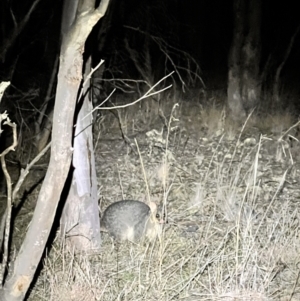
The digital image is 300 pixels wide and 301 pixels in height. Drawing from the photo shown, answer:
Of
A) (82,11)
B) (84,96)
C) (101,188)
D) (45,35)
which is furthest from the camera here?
(45,35)

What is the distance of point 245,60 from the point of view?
6434mm

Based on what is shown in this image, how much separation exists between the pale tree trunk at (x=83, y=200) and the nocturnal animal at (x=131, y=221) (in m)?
0.17

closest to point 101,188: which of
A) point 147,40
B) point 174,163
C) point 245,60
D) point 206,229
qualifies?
point 174,163

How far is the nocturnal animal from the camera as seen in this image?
153 inches

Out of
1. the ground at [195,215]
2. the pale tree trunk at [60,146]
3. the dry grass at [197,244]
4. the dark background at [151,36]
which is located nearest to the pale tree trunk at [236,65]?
the ground at [195,215]

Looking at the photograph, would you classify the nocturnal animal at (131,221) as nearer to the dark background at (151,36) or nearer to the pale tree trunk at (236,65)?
the dark background at (151,36)

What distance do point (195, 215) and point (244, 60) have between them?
2.67 metres

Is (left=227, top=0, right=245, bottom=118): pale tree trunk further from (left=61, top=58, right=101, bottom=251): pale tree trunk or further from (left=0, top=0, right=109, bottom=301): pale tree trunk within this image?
(left=0, top=0, right=109, bottom=301): pale tree trunk

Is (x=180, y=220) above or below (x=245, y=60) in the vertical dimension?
below

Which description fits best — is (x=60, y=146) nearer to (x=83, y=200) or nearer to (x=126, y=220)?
(x=83, y=200)

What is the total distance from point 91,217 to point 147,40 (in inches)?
154

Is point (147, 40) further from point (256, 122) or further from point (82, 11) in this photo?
point (82, 11)

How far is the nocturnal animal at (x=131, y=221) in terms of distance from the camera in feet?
12.7

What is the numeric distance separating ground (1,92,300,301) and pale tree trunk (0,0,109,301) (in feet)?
1.40
